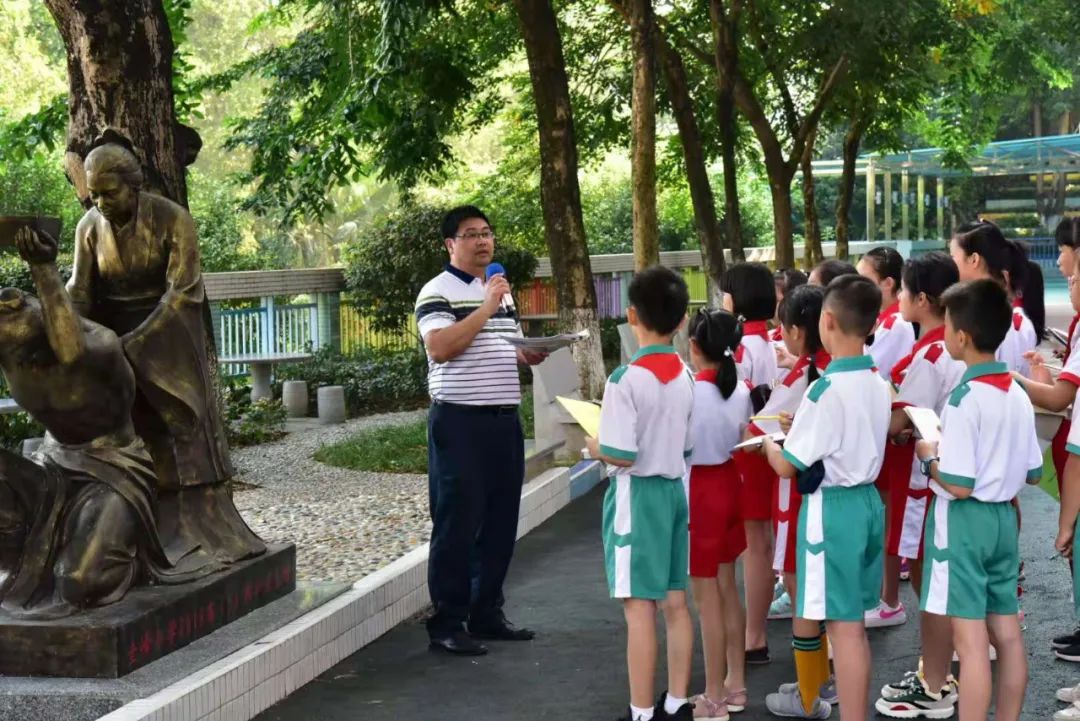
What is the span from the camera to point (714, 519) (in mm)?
5984

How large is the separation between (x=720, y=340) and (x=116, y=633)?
8.24 ft

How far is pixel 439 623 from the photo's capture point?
23.0 feet

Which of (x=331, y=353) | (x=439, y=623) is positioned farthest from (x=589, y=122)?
(x=439, y=623)

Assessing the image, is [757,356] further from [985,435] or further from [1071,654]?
[985,435]

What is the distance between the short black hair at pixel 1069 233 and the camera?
657 centimetres

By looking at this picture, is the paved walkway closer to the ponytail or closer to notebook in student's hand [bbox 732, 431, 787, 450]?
notebook in student's hand [bbox 732, 431, 787, 450]

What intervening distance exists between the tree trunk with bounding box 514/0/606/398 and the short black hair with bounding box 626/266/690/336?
307 inches

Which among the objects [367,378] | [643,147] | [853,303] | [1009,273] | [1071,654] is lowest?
[1071,654]

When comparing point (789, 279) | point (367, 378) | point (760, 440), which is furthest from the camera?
point (367, 378)

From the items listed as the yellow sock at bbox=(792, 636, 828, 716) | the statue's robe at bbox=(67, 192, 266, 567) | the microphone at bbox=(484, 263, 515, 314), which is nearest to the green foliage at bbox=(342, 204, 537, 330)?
the microphone at bbox=(484, 263, 515, 314)

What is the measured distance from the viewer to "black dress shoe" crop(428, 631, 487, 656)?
6.91 metres

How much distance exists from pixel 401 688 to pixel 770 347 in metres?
2.27

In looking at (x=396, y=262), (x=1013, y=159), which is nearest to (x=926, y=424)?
(x=396, y=262)

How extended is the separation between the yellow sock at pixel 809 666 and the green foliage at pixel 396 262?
13.2 meters
